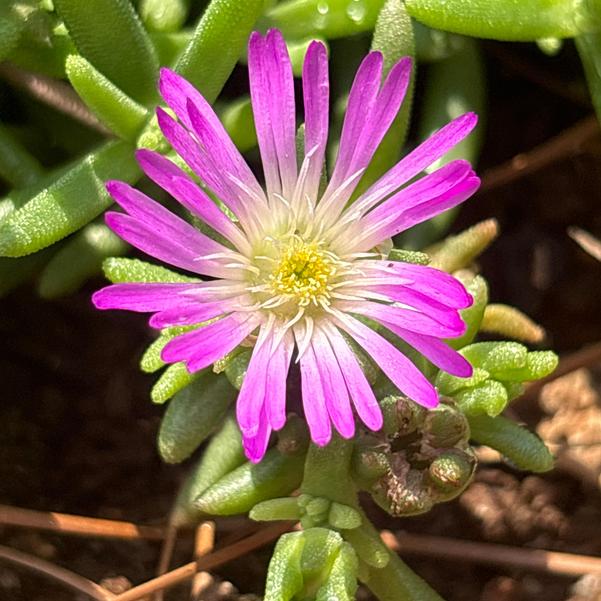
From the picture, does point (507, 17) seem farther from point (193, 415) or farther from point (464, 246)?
point (193, 415)

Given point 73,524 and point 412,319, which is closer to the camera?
point 412,319

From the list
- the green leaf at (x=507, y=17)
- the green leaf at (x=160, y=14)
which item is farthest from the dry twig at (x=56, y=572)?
the green leaf at (x=507, y=17)

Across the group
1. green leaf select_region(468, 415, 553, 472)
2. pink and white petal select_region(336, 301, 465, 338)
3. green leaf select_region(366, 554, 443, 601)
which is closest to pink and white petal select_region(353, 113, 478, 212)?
pink and white petal select_region(336, 301, 465, 338)

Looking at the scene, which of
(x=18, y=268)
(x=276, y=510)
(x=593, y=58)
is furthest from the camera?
(x=18, y=268)

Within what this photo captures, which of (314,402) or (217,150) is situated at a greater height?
(217,150)

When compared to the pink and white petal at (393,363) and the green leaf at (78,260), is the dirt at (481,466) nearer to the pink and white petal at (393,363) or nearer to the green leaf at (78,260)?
the green leaf at (78,260)

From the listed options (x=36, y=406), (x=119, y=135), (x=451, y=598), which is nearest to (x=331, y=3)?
(x=119, y=135)

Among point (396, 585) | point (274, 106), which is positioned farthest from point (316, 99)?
point (396, 585)
